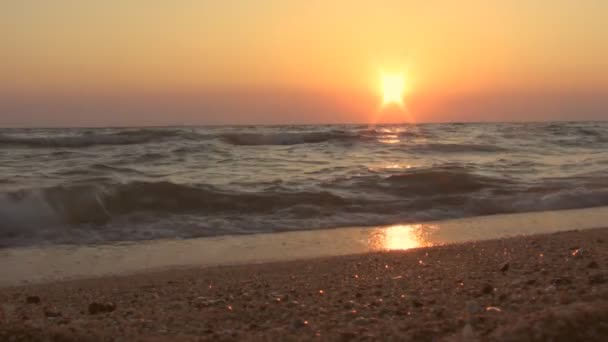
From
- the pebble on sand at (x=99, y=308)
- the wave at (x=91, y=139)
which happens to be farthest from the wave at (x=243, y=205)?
the wave at (x=91, y=139)

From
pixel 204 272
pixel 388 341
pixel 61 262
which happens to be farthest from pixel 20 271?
pixel 388 341

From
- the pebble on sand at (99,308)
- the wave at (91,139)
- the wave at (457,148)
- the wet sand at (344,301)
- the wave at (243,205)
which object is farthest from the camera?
the wave at (91,139)

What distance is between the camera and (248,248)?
5707mm

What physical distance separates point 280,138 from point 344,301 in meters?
22.1

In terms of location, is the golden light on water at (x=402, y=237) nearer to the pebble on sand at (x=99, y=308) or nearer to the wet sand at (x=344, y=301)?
the wet sand at (x=344, y=301)

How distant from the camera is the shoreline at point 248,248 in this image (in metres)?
4.91

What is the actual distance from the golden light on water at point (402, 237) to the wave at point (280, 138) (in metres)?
16.8

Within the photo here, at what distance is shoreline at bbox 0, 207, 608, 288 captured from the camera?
16.1ft

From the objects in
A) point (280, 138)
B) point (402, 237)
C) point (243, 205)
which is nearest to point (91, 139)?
point (280, 138)

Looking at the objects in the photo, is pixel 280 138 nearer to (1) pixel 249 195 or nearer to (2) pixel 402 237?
(1) pixel 249 195

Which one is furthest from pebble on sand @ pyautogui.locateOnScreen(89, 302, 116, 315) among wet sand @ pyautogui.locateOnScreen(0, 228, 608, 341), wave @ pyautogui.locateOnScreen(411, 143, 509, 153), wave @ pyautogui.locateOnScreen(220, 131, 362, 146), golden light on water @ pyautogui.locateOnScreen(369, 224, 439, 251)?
wave @ pyautogui.locateOnScreen(220, 131, 362, 146)

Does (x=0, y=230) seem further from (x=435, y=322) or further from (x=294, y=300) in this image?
(x=435, y=322)

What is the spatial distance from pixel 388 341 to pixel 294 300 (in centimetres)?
95

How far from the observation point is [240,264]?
16.1 ft
